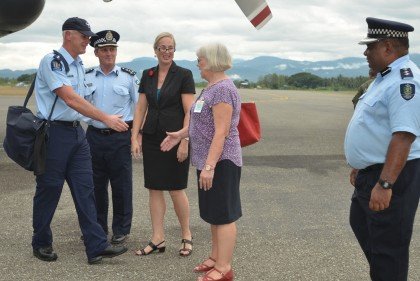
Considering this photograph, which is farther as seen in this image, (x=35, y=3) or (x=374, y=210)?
(x=35, y=3)

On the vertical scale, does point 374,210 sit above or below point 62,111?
below

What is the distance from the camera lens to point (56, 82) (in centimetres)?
368

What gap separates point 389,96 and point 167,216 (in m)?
2.96

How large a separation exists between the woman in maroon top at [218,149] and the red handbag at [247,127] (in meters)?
0.21

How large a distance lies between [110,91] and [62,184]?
0.87m

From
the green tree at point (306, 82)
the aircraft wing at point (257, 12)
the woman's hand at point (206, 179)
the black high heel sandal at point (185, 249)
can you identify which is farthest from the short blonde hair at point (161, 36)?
the green tree at point (306, 82)

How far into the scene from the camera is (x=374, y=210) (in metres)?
2.66

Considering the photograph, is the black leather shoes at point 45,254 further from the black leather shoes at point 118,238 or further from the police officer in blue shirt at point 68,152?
the black leather shoes at point 118,238

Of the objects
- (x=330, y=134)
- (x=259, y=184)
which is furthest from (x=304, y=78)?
(x=259, y=184)

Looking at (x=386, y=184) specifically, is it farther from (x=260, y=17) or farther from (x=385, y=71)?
(x=260, y=17)

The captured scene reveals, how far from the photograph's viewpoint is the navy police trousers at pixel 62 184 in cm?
383

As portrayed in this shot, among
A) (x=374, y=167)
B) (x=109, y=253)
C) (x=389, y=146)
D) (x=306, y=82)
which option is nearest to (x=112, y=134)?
(x=109, y=253)

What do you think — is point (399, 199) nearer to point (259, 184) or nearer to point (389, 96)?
point (389, 96)

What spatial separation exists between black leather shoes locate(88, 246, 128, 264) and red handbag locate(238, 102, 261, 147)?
1245mm
